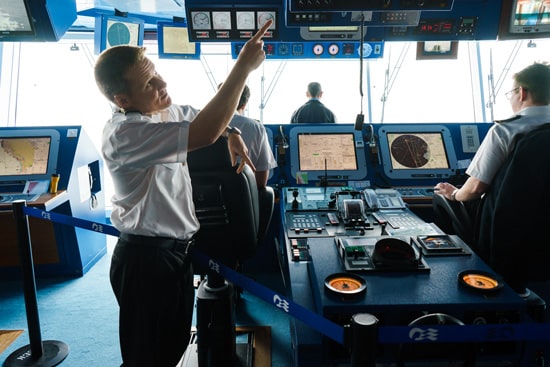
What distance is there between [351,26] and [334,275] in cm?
194

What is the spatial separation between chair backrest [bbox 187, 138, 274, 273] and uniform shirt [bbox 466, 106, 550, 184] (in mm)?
1180

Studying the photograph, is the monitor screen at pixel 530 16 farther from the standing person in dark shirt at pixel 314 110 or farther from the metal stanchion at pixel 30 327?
the metal stanchion at pixel 30 327

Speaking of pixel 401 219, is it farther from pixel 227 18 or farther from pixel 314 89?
pixel 314 89

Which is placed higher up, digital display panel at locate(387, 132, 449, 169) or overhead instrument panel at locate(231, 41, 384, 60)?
overhead instrument panel at locate(231, 41, 384, 60)

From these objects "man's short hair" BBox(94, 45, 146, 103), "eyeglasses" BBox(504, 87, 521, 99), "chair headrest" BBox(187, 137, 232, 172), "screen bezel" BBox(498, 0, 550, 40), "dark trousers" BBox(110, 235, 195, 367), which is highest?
"screen bezel" BBox(498, 0, 550, 40)

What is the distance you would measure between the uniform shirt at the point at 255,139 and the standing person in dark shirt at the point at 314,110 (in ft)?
6.34

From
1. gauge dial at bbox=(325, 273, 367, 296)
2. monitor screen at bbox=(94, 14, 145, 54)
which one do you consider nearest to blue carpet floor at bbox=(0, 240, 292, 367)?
gauge dial at bbox=(325, 273, 367, 296)

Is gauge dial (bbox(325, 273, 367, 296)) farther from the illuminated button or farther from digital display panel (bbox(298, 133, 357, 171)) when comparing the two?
the illuminated button

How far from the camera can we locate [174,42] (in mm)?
3859

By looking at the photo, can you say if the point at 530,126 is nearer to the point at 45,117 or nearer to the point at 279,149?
the point at 279,149

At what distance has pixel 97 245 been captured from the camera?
11.8ft

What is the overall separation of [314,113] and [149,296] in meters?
3.46

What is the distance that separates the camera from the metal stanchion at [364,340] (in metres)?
0.86

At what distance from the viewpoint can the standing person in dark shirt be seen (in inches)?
174
